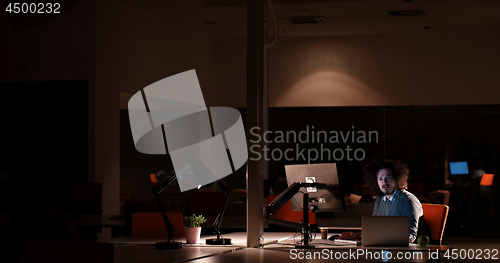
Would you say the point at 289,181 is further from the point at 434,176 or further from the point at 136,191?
Answer: the point at 434,176

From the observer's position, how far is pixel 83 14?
8852 mm

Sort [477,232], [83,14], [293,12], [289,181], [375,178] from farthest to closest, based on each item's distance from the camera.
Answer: [477,232] < [293,12] < [83,14] < [375,178] < [289,181]

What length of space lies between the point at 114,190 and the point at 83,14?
2.73 metres

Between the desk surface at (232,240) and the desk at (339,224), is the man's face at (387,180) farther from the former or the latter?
the desk surface at (232,240)

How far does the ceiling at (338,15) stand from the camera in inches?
370

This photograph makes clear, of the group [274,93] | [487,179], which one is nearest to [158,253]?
[274,93]

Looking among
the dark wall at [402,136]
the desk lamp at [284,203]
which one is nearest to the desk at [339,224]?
the desk lamp at [284,203]

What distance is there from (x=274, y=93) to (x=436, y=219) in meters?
7.74

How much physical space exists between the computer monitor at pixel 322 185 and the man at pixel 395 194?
0.48 m

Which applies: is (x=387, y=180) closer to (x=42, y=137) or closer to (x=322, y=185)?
(x=322, y=185)

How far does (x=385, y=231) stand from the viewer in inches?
148

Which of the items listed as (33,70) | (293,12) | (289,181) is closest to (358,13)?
(293,12)

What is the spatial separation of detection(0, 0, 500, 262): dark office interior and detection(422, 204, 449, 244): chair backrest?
1.83m

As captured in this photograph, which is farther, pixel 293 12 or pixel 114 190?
pixel 293 12
